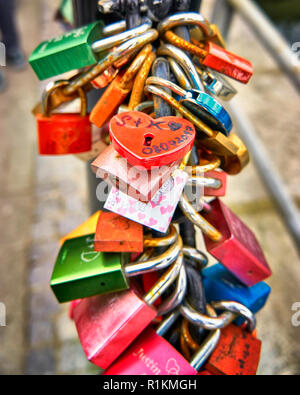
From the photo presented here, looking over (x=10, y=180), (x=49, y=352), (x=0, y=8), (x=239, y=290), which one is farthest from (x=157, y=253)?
(x=0, y=8)

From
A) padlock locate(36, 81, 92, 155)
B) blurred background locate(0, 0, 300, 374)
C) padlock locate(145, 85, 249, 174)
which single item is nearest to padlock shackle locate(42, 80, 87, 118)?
padlock locate(36, 81, 92, 155)

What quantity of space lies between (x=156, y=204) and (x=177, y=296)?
0.50 ft

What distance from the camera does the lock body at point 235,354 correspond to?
1.66ft

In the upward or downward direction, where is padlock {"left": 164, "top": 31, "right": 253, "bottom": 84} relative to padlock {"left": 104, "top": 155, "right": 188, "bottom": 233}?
upward

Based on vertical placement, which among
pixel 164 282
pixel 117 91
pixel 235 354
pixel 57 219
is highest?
pixel 117 91

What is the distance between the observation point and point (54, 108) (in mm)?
529

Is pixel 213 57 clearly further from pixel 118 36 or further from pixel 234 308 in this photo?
pixel 234 308

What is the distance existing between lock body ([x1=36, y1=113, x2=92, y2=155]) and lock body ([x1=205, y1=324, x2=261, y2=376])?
0.37m

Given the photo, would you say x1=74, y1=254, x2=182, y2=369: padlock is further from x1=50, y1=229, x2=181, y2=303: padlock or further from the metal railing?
the metal railing

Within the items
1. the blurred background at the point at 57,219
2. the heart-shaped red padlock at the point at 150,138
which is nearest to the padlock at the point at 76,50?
the heart-shaped red padlock at the point at 150,138

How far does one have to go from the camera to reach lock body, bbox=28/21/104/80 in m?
0.45

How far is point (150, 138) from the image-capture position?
385 mm

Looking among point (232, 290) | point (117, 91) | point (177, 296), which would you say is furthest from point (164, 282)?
point (117, 91)
